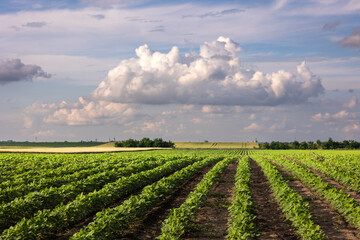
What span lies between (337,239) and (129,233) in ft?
24.8

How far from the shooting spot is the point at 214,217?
627 inches

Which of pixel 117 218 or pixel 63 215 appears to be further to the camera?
pixel 63 215

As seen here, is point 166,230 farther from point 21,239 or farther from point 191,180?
point 191,180

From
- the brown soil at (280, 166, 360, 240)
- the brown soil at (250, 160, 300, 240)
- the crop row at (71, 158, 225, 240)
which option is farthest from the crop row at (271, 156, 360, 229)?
the crop row at (71, 158, 225, 240)

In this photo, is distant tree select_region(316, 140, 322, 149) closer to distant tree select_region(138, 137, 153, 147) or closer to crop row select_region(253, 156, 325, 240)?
distant tree select_region(138, 137, 153, 147)

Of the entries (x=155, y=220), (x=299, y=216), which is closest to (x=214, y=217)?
(x=155, y=220)

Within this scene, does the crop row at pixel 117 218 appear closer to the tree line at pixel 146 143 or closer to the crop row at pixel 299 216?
the crop row at pixel 299 216

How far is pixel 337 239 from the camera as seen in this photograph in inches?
511

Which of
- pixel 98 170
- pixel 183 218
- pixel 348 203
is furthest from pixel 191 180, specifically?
pixel 183 218

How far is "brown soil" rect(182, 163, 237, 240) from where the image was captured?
43.1 feet

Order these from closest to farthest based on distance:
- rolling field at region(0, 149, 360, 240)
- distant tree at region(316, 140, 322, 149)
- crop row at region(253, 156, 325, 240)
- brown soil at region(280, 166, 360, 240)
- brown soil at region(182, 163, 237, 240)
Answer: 1. crop row at region(253, 156, 325, 240)
2. rolling field at region(0, 149, 360, 240)
3. brown soil at region(182, 163, 237, 240)
4. brown soil at region(280, 166, 360, 240)
5. distant tree at region(316, 140, 322, 149)

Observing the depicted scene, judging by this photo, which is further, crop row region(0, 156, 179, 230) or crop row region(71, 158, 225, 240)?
crop row region(0, 156, 179, 230)

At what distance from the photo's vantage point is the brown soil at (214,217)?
1314 centimetres

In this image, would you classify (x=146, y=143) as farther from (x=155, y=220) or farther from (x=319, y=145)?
(x=155, y=220)
